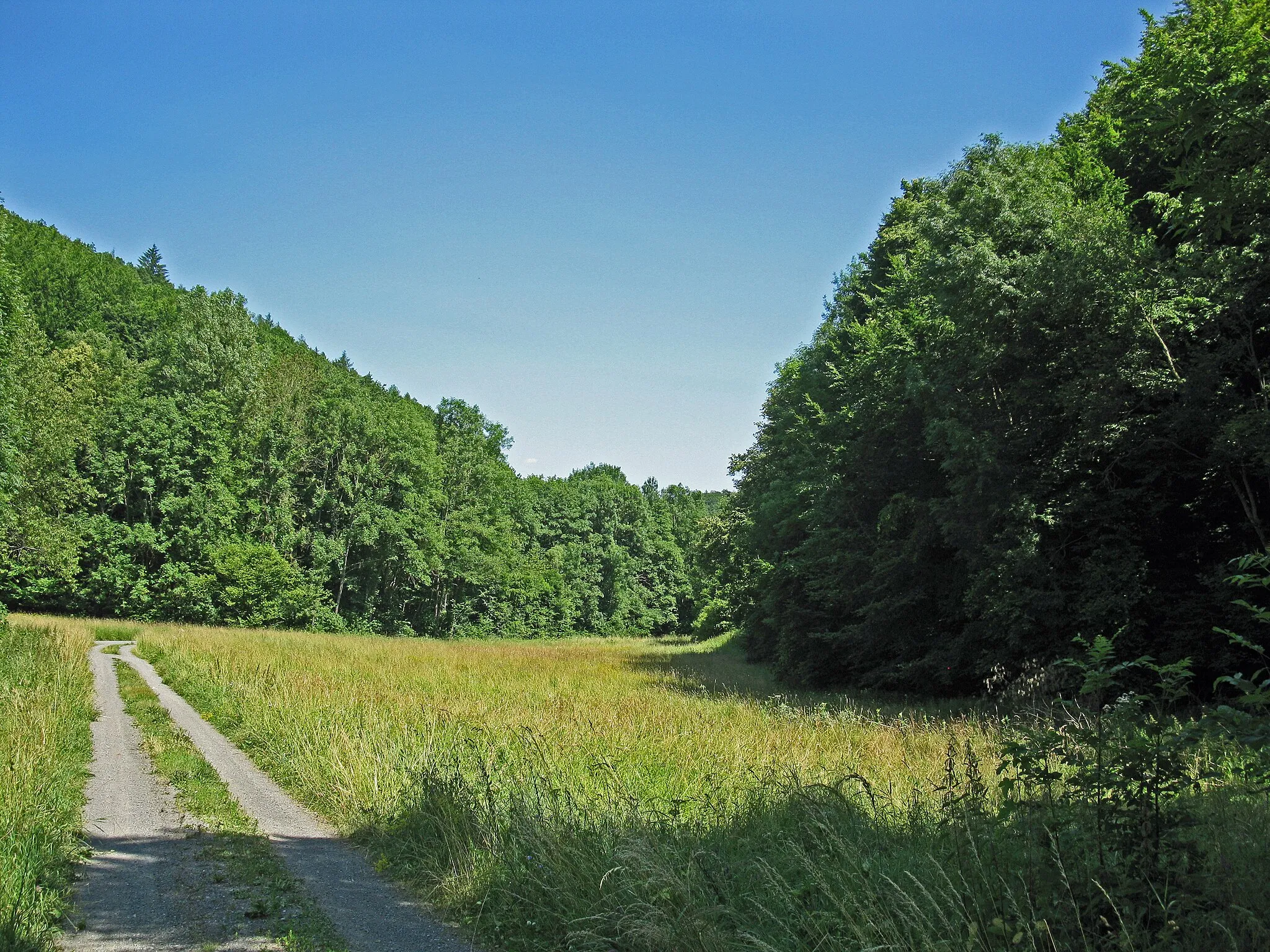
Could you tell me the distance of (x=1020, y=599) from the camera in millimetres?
14938

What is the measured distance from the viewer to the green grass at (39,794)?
15.7 feet

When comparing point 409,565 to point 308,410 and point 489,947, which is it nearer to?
point 308,410

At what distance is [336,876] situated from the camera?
242 inches

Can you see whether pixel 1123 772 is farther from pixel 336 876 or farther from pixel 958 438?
pixel 958 438

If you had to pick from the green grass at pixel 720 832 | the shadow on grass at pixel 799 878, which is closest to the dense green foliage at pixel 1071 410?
the green grass at pixel 720 832

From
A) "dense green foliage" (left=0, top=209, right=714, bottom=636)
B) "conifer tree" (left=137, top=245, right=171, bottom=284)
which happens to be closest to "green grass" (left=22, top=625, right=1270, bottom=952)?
"dense green foliage" (left=0, top=209, right=714, bottom=636)

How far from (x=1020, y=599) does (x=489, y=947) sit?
13.0 m

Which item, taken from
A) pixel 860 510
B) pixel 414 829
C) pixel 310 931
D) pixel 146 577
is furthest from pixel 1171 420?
pixel 146 577

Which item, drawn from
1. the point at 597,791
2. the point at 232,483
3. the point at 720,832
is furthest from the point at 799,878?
the point at 232,483

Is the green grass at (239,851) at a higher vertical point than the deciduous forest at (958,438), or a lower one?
lower

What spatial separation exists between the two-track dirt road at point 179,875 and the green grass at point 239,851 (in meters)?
0.12

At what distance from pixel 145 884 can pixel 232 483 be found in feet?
157

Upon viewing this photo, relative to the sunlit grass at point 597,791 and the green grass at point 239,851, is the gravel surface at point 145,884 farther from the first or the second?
the sunlit grass at point 597,791

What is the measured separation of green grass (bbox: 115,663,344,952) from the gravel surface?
0.42 ft
